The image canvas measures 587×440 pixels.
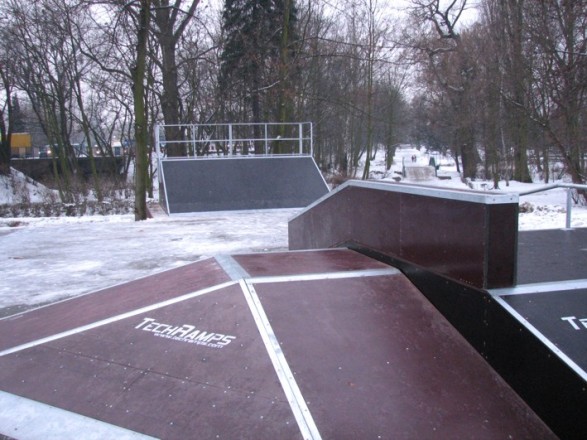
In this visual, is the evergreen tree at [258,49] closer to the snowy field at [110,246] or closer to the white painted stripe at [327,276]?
the snowy field at [110,246]

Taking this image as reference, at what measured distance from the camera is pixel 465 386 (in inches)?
141

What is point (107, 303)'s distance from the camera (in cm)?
560

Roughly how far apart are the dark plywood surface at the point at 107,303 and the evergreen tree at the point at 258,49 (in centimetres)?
1860

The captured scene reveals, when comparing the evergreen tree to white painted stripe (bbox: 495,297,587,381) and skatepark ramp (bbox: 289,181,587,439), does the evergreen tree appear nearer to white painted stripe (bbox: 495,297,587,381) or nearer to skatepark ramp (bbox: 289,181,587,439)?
skatepark ramp (bbox: 289,181,587,439)

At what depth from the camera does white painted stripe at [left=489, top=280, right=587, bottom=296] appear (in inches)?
155

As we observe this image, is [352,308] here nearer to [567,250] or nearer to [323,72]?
[567,250]

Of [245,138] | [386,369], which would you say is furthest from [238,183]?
[245,138]

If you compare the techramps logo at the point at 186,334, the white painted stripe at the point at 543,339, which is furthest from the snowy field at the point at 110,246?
the white painted stripe at the point at 543,339

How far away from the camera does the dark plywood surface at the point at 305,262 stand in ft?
17.1

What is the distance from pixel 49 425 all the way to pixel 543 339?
3.16m

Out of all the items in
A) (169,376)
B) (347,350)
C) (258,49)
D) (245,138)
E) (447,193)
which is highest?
(258,49)

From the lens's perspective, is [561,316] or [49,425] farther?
[561,316]

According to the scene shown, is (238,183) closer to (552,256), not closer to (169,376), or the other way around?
(552,256)

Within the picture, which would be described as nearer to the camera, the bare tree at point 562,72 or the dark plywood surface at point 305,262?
the dark plywood surface at point 305,262
